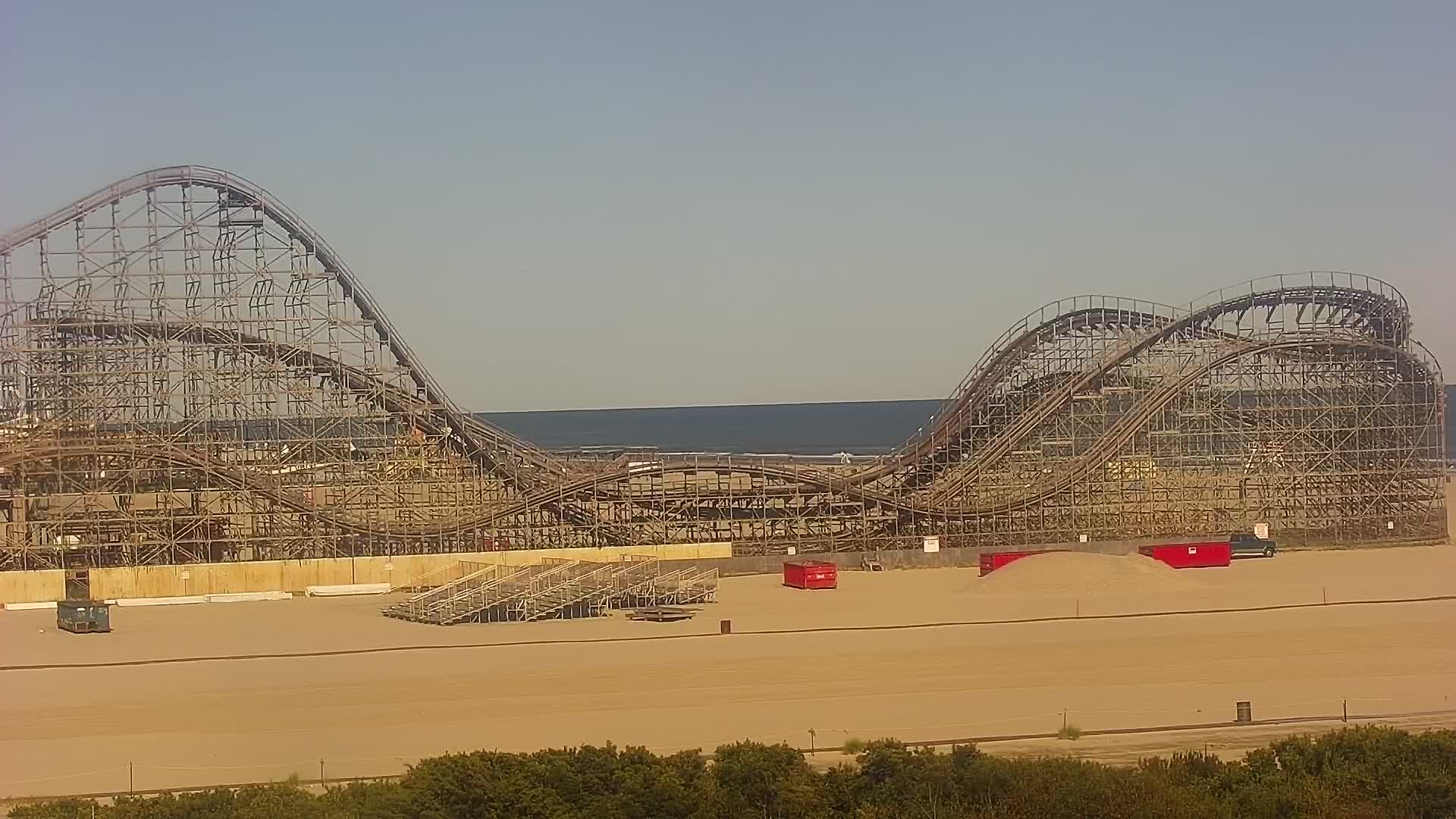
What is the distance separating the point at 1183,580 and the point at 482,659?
14522 millimetres

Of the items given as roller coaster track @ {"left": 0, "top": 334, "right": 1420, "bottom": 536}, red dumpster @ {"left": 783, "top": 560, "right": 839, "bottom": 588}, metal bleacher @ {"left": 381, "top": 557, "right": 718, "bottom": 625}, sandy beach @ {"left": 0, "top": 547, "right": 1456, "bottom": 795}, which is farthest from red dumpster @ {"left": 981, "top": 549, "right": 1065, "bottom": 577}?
metal bleacher @ {"left": 381, "top": 557, "right": 718, "bottom": 625}

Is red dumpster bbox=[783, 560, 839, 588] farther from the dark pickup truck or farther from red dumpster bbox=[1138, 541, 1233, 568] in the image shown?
the dark pickup truck

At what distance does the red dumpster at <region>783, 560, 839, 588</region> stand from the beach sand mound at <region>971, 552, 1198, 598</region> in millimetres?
2787

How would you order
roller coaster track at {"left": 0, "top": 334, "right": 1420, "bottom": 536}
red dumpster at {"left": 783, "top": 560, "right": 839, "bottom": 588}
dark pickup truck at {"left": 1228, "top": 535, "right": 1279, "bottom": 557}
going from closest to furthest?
red dumpster at {"left": 783, "top": 560, "right": 839, "bottom": 588}, roller coaster track at {"left": 0, "top": 334, "right": 1420, "bottom": 536}, dark pickup truck at {"left": 1228, "top": 535, "right": 1279, "bottom": 557}

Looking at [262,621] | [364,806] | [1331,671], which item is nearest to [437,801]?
[364,806]

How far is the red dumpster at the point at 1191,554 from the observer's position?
105ft

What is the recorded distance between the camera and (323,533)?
3186 cm

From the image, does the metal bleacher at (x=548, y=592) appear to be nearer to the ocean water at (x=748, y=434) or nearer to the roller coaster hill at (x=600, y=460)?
the roller coaster hill at (x=600, y=460)

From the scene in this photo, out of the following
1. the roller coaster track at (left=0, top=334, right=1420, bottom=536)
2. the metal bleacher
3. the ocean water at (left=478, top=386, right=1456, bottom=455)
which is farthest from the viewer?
the ocean water at (left=478, top=386, right=1456, bottom=455)

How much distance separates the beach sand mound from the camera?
93.1ft

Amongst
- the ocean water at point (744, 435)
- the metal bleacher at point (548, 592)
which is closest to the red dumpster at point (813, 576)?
the metal bleacher at point (548, 592)

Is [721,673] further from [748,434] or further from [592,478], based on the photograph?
[748,434]

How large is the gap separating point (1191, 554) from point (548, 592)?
14.1 metres

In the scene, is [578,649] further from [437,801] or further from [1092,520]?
[1092,520]
